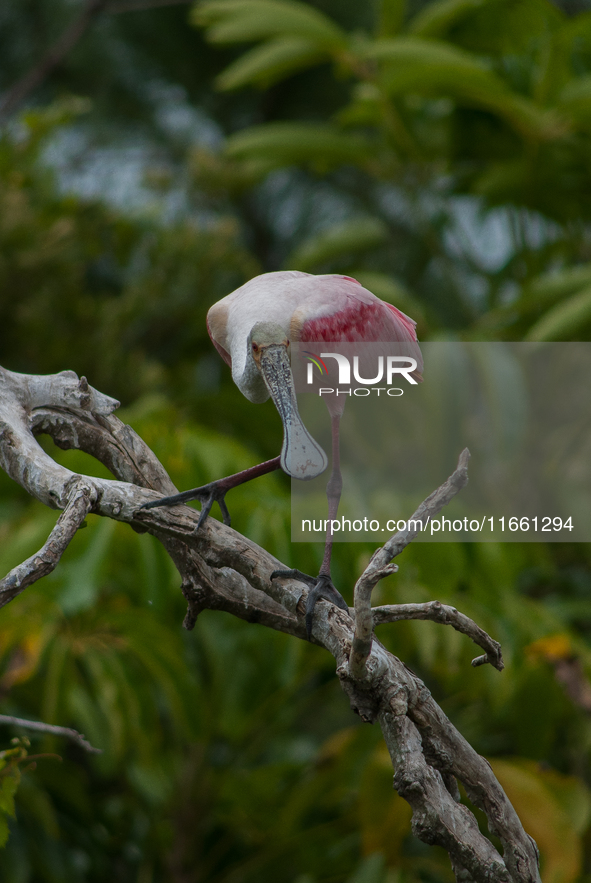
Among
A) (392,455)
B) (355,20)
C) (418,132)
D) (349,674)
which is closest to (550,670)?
(392,455)

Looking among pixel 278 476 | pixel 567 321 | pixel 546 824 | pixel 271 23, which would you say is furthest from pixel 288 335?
pixel 271 23

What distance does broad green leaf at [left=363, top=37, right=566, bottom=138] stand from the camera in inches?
66.0

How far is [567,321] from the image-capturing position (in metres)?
1.53

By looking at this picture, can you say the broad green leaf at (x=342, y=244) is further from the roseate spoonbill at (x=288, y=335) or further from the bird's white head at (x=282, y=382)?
the bird's white head at (x=282, y=382)

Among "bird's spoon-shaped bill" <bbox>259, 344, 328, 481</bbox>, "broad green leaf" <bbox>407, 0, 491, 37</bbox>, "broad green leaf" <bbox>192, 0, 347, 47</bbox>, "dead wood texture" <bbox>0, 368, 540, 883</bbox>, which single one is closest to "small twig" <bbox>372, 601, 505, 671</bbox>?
"dead wood texture" <bbox>0, 368, 540, 883</bbox>

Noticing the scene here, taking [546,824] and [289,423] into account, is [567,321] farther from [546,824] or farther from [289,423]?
[289,423]

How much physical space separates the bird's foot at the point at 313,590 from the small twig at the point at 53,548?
0.14 meters

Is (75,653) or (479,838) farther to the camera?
(75,653)

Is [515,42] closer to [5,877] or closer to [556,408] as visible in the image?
[556,408]

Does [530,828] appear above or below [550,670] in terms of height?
below

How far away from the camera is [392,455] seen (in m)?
1.15

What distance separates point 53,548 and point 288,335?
211mm

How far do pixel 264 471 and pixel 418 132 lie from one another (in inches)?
91.9

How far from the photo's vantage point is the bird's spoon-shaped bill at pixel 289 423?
1.48ft
